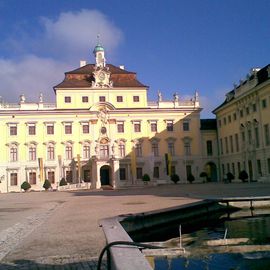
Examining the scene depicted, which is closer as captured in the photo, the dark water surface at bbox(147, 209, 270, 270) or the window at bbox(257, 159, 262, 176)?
the dark water surface at bbox(147, 209, 270, 270)

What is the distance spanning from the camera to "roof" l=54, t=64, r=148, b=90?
183ft

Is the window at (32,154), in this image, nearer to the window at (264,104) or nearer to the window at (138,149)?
the window at (138,149)

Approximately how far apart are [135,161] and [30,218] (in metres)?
39.4

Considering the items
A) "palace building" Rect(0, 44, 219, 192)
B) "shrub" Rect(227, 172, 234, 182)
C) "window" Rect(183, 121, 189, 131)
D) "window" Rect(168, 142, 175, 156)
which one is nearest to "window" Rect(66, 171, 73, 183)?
"palace building" Rect(0, 44, 219, 192)

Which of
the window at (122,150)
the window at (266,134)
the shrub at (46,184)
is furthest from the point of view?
the window at (122,150)

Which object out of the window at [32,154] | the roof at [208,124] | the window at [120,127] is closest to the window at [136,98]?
the window at [120,127]

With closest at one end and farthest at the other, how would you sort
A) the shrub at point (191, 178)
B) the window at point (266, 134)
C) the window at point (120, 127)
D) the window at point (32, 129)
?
the window at point (266, 134) → the shrub at point (191, 178) → the window at point (32, 129) → the window at point (120, 127)

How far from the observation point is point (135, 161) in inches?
2167

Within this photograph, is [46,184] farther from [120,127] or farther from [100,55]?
[100,55]

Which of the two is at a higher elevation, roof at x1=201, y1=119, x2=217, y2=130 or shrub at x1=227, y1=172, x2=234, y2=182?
roof at x1=201, y1=119, x2=217, y2=130

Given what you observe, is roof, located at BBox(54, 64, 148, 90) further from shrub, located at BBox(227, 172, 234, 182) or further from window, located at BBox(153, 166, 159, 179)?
shrub, located at BBox(227, 172, 234, 182)

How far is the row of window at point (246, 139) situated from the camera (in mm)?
42594

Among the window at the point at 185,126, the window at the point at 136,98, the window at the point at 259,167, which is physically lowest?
the window at the point at 259,167

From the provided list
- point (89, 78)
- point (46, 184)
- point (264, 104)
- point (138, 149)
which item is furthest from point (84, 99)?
point (264, 104)
